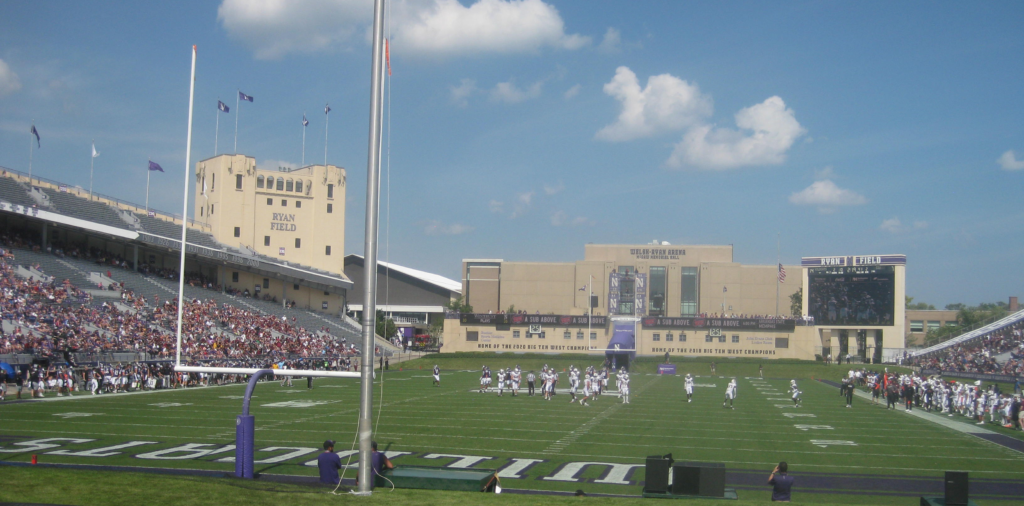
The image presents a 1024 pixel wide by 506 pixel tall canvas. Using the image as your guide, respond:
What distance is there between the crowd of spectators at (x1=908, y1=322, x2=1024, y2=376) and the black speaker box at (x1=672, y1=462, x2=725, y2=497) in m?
39.9

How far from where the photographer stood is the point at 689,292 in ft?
269

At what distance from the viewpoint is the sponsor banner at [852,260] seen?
6225 centimetres

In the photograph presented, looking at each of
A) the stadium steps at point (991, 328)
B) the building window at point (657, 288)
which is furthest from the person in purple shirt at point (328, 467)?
the building window at point (657, 288)

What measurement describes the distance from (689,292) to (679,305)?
5.79 feet

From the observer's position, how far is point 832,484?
15797mm

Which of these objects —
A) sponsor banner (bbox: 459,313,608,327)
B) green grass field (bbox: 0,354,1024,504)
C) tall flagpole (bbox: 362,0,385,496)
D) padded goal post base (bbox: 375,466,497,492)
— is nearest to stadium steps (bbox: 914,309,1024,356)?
sponsor banner (bbox: 459,313,608,327)

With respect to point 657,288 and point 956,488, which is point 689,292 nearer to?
point 657,288

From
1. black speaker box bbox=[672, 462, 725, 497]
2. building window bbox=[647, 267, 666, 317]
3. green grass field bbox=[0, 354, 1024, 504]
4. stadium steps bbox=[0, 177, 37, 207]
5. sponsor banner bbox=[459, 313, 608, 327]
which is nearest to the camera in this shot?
black speaker box bbox=[672, 462, 725, 497]

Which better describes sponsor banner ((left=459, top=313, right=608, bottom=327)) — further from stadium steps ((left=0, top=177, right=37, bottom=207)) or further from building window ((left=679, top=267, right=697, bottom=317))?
stadium steps ((left=0, top=177, right=37, bottom=207))

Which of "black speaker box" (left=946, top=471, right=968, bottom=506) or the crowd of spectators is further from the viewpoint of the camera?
the crowd of spectators

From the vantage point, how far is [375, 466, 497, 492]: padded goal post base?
11.1 m

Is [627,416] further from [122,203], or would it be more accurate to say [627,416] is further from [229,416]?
[122,203]

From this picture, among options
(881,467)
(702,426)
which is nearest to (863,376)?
(702,426)

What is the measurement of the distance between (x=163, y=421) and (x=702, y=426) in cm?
1686
